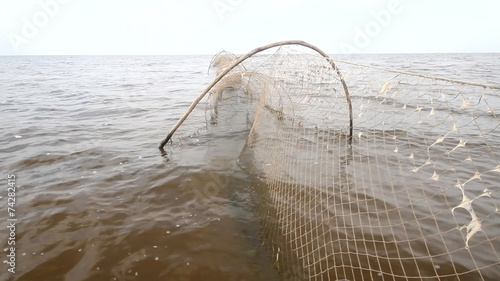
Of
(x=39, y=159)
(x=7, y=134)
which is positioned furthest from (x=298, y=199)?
(x=7, y=134)

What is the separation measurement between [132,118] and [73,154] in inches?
161

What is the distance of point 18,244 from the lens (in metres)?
3.60

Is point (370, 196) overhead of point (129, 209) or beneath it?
beneath

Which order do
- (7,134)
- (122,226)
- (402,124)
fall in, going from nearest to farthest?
(122,226), (7,134), (402,124)

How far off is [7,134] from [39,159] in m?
3.13

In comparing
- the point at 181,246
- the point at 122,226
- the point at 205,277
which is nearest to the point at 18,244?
the point at 122,226

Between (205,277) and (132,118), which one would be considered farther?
(132,118)

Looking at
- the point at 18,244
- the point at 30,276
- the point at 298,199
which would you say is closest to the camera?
the point at 30,276

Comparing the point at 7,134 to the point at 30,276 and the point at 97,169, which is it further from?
the point at 30,276

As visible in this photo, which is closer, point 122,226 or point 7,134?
point 122,226

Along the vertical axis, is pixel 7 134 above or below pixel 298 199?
above

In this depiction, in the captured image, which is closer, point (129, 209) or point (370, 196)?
point (129, 209)

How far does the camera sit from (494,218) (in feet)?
14.2

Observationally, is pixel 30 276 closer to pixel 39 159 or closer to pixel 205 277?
pixel 205 277
